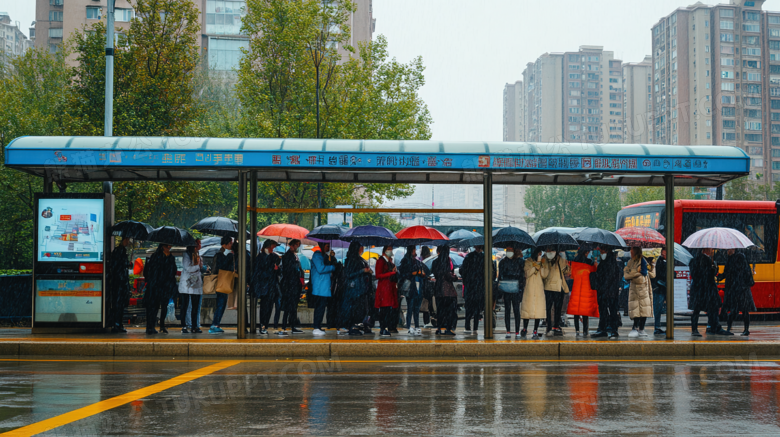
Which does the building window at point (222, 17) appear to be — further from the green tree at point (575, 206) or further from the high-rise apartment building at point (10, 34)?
the high-rise apartment building at point (10, 34)

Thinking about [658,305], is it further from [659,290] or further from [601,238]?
[601,238]

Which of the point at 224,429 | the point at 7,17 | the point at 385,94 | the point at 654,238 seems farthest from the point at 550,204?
the point at 7,17

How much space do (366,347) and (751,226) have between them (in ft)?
40.6

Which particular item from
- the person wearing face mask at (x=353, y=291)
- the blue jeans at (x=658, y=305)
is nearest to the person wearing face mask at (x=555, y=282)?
the blue jeans at (x=658, y=305)

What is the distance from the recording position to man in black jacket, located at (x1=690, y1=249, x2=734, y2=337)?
1289cm

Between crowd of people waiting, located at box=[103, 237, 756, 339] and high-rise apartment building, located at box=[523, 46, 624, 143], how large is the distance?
132 metres

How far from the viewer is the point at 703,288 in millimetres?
12914

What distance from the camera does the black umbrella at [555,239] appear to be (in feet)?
40.8

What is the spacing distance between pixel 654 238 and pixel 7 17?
520 ft

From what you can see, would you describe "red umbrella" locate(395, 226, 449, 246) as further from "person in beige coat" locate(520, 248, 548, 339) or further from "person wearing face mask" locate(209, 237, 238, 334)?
"person wearing face mask" locate(209, 237, 238, 334)

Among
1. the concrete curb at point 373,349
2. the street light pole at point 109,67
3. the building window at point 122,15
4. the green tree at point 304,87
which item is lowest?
the concrete curb at point 373,349

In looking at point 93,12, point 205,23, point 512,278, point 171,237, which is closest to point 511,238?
point 512,278

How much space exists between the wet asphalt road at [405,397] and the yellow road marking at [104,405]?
130 millimetres

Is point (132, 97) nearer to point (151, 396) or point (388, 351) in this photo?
point (388, 351)
